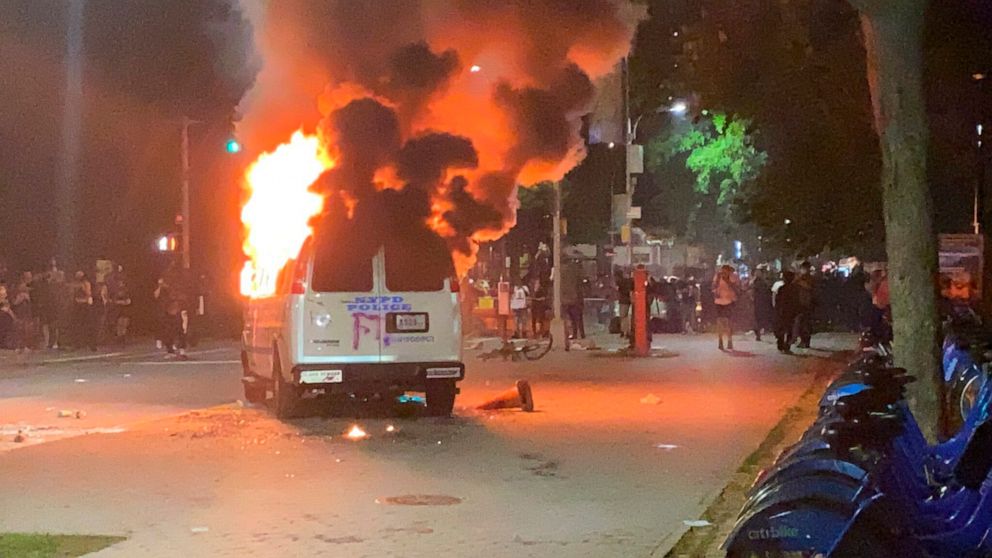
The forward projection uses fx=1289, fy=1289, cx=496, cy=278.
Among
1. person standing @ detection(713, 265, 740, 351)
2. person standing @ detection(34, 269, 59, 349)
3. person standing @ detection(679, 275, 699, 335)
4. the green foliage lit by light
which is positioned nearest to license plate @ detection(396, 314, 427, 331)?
person standing @ detection(713, 265, 740, 351)

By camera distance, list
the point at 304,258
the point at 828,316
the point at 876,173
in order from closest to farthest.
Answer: the point at 304,258
the point at 876,173
the point at 828,316

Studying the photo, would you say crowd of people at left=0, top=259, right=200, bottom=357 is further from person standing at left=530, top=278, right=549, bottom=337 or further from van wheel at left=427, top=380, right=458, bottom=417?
van wheel at left=427, top=380, right=458, bottom=417

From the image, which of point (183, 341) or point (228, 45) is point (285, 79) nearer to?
point (228, 45)

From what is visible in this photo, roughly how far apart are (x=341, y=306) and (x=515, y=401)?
2.57 meters

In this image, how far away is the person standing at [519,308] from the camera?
28.1 m

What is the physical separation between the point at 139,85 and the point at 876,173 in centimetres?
2162

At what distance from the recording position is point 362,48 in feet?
49.0

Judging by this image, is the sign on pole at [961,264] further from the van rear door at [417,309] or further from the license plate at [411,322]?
the license plate at [411,322]

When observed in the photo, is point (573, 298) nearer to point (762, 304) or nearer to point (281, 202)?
point (762, 304)

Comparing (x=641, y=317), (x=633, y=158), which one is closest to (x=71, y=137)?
(x=633, y=158)

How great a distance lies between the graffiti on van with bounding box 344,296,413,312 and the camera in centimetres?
1430

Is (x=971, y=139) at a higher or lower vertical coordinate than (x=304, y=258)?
higher

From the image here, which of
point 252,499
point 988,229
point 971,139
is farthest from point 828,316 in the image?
point 252,499

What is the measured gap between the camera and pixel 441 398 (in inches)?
585
